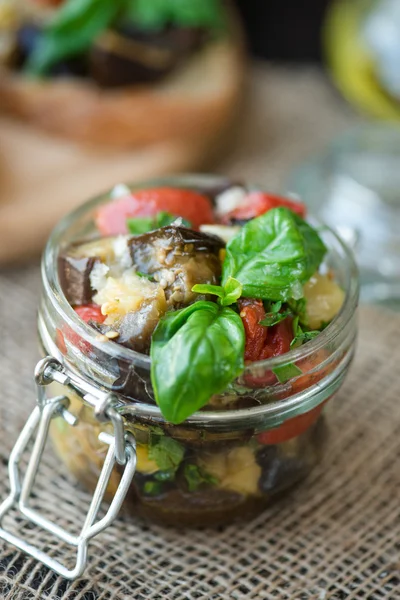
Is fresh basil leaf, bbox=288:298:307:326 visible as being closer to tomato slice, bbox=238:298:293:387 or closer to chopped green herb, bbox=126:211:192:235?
tomato slice, bbox=238:298:293:387

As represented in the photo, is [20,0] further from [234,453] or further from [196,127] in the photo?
[234,453]

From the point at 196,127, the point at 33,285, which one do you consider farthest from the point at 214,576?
the point at 196,127

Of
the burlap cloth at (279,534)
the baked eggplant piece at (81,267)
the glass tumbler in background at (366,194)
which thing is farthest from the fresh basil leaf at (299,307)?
the glass tumbler in background at (366,194)

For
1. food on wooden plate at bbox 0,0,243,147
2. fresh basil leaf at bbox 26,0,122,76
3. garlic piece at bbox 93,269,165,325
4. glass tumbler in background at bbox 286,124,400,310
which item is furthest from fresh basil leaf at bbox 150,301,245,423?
fresh basil leaf at bbox 26,0,122,76

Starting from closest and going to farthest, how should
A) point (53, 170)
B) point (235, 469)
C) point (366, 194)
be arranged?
1. point (235, 469)
2. point (366, 194)
3. point (53, 170)

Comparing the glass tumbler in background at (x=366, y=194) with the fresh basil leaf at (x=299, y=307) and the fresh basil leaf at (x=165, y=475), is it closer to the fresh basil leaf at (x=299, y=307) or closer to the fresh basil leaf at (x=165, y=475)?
the fresh basil leaf at (x=299, y=307)

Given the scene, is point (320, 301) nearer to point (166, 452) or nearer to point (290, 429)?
point (290, 429)

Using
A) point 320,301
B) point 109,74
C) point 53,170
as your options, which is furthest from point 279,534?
point 109,74

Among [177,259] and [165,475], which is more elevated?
[177,259]
